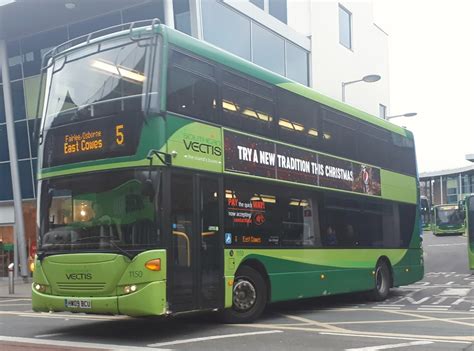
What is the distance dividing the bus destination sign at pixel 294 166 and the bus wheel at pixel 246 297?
1.81m

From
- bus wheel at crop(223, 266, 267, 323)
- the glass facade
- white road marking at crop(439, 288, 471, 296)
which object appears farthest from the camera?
the glass facade

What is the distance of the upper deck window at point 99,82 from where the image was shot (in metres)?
8.77

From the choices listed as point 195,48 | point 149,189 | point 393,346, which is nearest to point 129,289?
point 149,189

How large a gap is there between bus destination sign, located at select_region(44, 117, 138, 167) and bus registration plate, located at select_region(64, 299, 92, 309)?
2.15 metres

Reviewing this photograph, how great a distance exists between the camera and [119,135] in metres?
A: 8.69

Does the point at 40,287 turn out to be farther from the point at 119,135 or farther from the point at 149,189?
the point at 119,135

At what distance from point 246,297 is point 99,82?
4.43 meters

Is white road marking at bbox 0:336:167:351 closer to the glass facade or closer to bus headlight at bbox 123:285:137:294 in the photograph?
bus headlight at bbox 123:285:137:294

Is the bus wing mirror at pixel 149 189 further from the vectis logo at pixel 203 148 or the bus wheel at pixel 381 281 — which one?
the bus wheel at pixel 381 281

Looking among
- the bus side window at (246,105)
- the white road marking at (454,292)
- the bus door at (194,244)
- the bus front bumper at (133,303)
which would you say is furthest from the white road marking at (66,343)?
the white road marking at (454,292)

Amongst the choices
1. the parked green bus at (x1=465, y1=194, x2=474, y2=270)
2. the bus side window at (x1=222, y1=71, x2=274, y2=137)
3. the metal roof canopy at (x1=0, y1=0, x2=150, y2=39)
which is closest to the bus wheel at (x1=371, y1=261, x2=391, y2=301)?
the bus side window at (x1=222, y1=71, x2=274, y2=137)

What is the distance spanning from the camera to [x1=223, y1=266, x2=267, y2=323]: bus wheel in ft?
32.4

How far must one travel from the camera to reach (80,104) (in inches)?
361

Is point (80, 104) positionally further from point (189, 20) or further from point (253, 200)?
point (189, 20)
